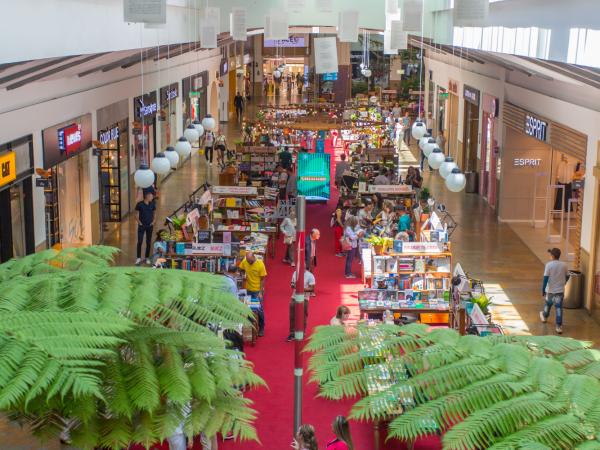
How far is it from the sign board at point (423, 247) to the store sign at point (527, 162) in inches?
357

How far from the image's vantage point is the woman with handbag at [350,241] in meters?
18.8

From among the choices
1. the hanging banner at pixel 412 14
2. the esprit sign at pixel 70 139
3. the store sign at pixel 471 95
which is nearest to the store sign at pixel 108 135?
the esprit sign at pixel 70 139

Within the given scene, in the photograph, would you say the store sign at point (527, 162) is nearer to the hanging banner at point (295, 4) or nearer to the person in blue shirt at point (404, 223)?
the person in blue shirt at point (404, 223)

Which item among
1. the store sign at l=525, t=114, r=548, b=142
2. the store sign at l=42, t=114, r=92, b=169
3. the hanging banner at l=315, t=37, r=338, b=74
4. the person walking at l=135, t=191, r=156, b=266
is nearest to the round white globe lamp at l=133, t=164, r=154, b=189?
the store sign at l=42, t=114, r=92, b=169

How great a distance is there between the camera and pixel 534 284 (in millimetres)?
18359

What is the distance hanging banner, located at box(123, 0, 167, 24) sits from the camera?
12.8 metres

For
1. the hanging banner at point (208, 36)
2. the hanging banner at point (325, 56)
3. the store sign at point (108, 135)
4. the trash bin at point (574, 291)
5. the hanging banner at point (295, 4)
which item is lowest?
the trash bin at point (574, 291)

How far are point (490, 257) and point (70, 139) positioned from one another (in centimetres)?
934

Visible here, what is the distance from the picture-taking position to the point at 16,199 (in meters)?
15.8

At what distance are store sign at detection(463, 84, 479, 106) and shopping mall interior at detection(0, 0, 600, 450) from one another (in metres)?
0.18

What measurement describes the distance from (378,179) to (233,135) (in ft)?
63.8

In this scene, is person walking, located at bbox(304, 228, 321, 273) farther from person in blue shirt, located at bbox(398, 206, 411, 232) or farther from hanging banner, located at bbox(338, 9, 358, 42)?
hanging banner, located at bbox(338, 9, 358, 42)

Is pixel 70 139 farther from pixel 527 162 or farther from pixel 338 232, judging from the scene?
pixel 527 162

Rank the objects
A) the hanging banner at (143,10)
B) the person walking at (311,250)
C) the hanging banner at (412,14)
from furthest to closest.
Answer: the person walking at (311,250), the hanging banner at (412,14), the hanging banner at (143,10)
